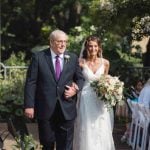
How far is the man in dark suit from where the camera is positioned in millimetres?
7738

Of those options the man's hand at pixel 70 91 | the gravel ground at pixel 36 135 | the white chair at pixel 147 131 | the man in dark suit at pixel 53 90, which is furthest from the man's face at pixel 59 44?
the gravel ground at pixel 36 135

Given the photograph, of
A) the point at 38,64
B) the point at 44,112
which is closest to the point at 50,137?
the point at 44,112

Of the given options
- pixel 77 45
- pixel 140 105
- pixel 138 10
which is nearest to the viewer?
pixel 140 105

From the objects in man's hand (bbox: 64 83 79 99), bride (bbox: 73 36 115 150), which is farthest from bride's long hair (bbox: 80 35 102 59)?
man's hand (bbox: 64 83 79 99)

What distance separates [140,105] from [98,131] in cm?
84

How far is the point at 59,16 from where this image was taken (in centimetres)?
2455

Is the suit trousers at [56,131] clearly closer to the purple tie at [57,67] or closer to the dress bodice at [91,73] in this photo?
the purple tie at [57,67]

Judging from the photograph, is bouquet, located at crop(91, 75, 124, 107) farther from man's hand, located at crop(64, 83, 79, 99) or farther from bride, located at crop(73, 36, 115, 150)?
man's hand, located at crop(64, 83, 79, 99)

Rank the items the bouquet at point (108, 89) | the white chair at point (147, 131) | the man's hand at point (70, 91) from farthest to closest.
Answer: the white chair at point (147, 131), the bouquet at point (108, 89), the man's hand at point (70, 91)

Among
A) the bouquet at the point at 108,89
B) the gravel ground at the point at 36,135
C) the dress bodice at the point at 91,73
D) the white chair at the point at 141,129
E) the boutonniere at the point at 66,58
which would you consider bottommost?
the gravel ground at the point at 36,135

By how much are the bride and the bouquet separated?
0.25 metres

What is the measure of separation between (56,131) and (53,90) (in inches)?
22.2

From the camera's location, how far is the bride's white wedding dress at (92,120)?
8.91m

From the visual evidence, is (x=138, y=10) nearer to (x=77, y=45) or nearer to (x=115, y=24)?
(x=115, y=24)
